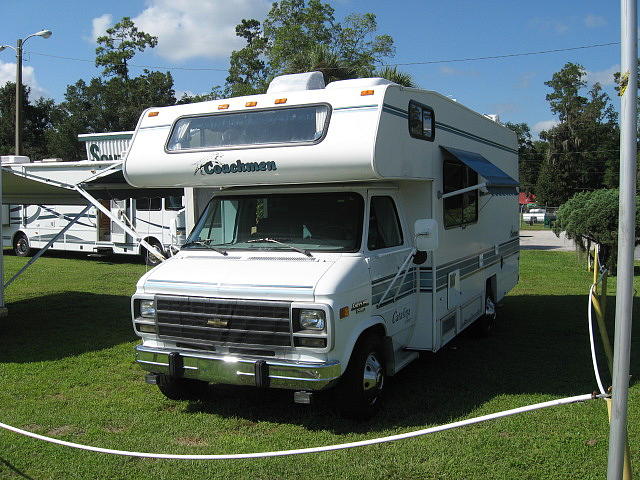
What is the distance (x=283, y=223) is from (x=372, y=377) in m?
1.66

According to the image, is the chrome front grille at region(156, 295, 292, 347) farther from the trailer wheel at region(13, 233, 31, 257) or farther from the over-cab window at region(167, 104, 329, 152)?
the trailer wheel at region(13, 233, 31, 257)

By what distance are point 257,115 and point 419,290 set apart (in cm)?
244

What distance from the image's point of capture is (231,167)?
581 cm

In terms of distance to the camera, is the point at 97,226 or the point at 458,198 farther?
the point at 97,226

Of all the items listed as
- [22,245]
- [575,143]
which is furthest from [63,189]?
[575,143]

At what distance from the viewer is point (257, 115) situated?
590 centimetres

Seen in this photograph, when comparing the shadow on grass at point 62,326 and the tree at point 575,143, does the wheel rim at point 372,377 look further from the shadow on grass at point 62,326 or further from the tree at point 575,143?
the tree at point 575,143

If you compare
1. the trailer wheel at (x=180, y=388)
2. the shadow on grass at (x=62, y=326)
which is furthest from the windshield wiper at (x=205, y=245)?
the shadow on grass at (x=62, y=326)

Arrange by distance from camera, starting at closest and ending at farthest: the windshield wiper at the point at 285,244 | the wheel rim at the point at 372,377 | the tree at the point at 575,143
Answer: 1. the wheel rim at the point at 372,377
2. the windshield wiper at the point at 285,244
3. the tree at the point at 575,143

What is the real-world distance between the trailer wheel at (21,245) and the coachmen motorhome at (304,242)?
1713 cm

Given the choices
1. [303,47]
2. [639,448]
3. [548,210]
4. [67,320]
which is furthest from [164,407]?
[548,210]

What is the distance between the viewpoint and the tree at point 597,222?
14.7m

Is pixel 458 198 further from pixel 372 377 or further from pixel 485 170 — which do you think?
pixel 372 377

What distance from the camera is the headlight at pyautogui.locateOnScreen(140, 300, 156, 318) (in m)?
5.53
